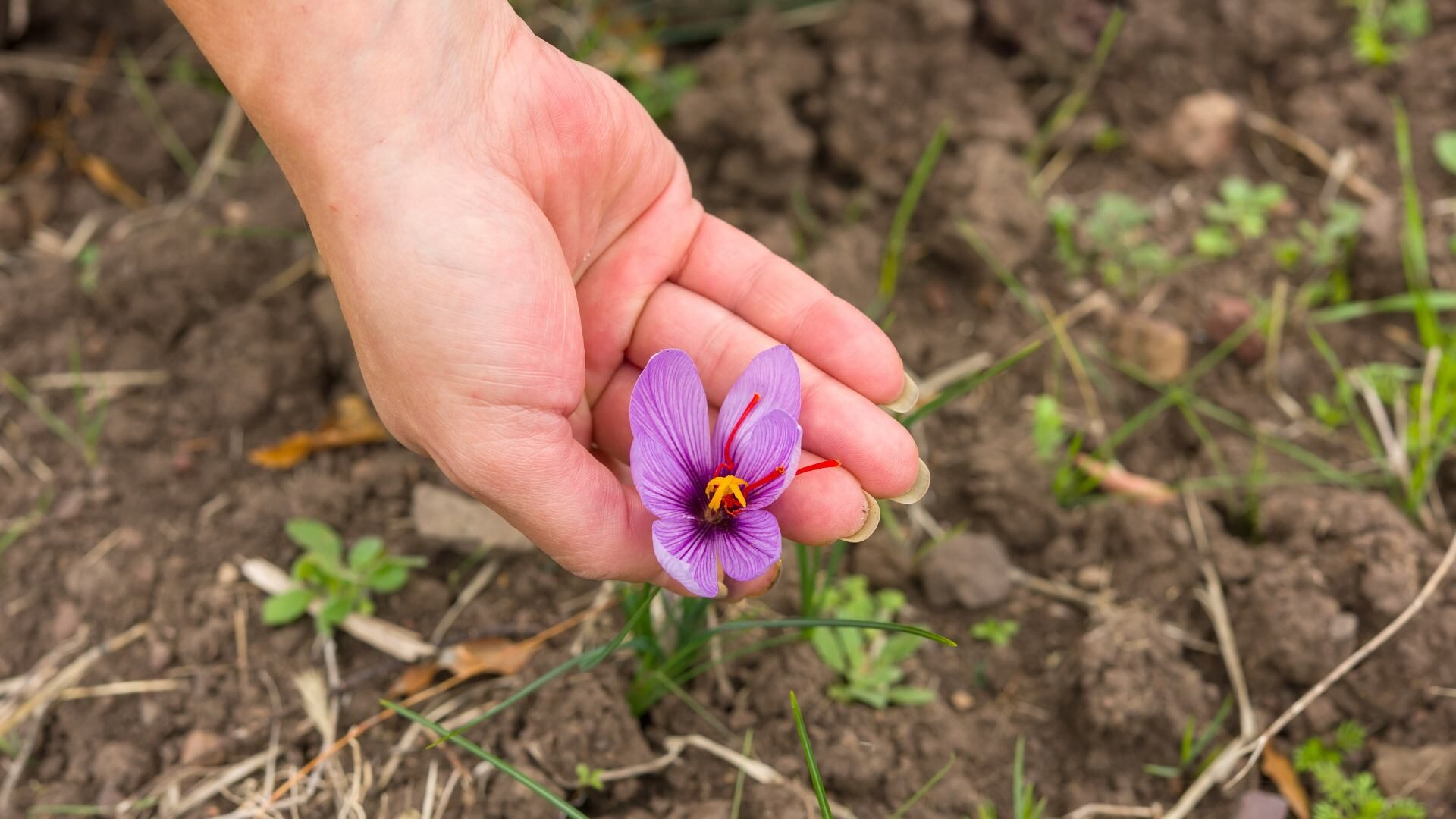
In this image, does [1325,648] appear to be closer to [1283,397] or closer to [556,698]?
[1283,397]

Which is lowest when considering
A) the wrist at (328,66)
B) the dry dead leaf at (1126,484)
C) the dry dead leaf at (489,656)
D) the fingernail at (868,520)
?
the dry dead leaf at (489,656)

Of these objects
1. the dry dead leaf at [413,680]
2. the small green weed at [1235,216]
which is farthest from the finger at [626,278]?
the small green weed at [1235,216]

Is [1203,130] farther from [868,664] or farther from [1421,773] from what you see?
[868,664]

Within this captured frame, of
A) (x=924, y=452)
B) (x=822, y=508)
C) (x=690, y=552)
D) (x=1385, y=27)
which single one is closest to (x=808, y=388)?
(x=822, y=508)

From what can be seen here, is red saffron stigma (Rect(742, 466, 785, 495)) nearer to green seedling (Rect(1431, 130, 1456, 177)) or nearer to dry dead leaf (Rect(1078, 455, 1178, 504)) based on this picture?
dry dead leaf (Rect(1078, 455, 1178, 504))

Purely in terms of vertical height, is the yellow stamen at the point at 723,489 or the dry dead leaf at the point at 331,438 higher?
the yellow stamen at the point at 723,489

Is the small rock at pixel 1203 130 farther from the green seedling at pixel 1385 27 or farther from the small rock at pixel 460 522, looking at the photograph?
the small rock at pixel 460 522

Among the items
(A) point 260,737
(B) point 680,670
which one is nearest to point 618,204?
(B) point 680,670
